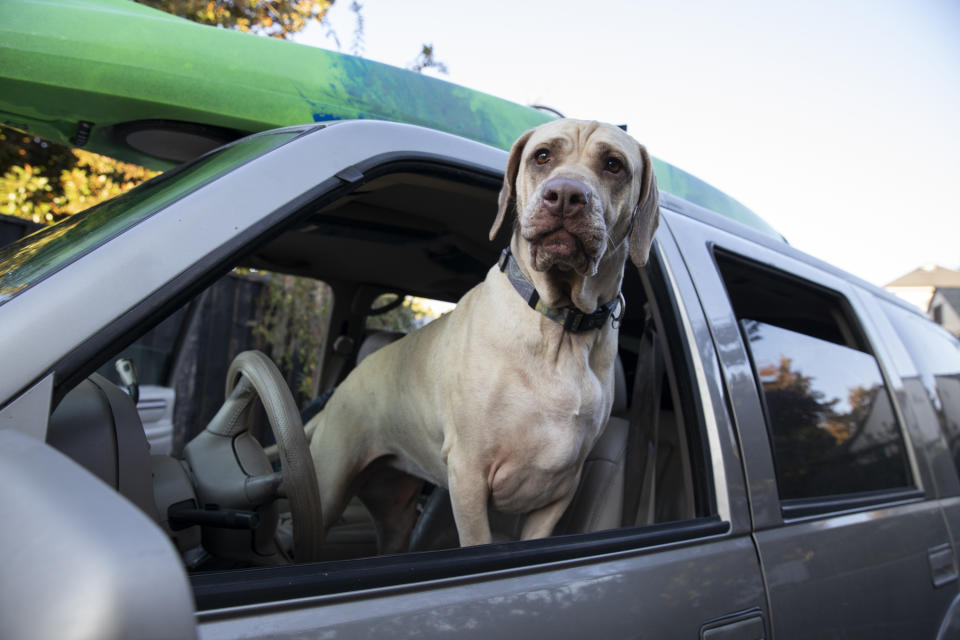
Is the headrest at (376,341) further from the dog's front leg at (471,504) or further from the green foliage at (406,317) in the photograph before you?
the dog's front leg at (471,504)

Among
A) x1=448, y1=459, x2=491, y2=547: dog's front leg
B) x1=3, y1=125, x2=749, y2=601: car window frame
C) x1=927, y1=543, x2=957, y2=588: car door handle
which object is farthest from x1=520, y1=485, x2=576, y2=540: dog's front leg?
x1=927, y1=543, x2=957, y2=588: car door handle

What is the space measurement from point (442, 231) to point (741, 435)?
1445 mm

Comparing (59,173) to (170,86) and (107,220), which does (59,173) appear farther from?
(107,220)

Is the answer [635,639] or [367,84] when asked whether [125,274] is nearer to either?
[635,639]

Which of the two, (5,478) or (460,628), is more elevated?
(5,478)

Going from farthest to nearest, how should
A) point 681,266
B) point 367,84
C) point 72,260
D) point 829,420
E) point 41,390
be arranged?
1. point 367,84
2. point 829,420
3. point 681,266
4. point 72,260
5. point 41,390

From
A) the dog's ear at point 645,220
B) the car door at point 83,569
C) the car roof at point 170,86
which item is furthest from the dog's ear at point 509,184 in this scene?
the car door at point 83,569

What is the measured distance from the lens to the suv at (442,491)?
78cm

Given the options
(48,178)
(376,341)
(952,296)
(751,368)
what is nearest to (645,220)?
(751,368)

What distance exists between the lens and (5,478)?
59 cm

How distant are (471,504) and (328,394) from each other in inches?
67.2

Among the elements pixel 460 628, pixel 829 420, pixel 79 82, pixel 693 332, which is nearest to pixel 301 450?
pixel 460 628

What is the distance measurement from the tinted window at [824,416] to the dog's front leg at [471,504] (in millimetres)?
760

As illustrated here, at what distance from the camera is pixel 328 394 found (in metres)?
3.25
